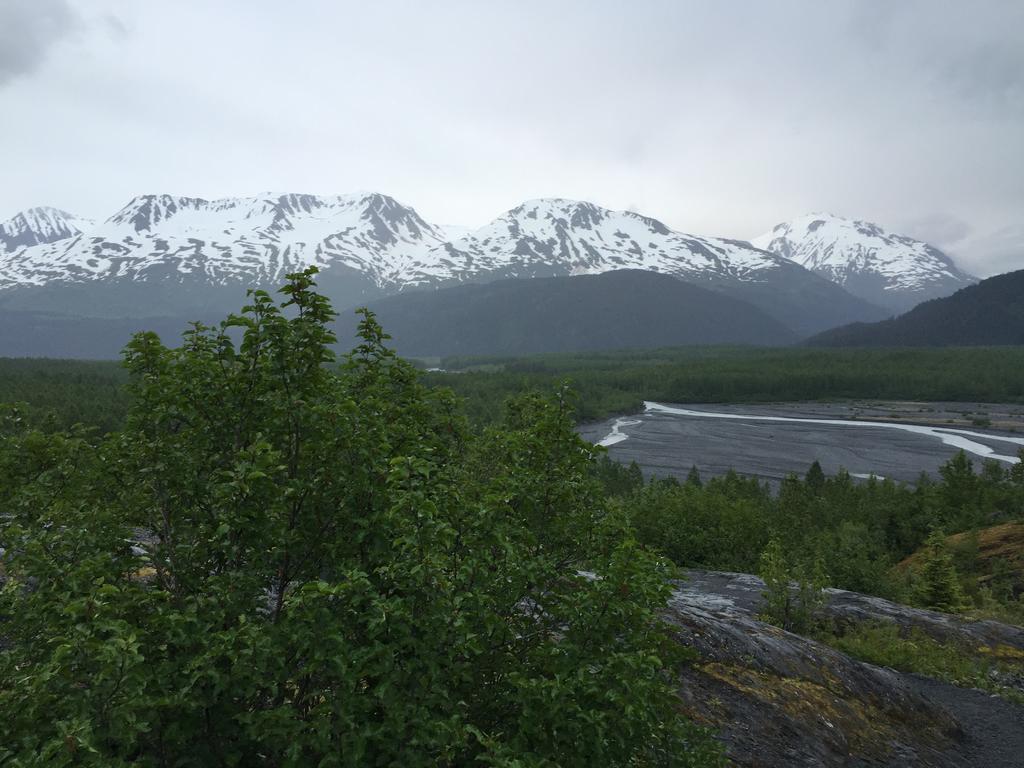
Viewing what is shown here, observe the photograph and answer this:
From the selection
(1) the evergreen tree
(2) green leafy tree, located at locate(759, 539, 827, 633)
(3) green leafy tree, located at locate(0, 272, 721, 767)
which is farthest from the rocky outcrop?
(1) the evergreen tree

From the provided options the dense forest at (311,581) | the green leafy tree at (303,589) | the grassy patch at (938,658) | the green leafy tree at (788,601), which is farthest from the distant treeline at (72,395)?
the grassy patch at (938,658)

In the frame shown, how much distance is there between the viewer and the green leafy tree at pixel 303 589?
447 centimetres

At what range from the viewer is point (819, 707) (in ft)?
38.9

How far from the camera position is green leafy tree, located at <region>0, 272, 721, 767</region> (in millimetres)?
4473

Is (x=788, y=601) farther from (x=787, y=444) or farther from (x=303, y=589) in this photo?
(x=787, y=444)

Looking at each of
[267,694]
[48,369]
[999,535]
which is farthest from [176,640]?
[48,369]

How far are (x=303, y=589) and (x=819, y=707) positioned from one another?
11.8 m

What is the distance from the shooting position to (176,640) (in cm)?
454

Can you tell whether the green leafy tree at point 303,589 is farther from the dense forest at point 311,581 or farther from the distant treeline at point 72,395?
the distant treeline at point 72,395

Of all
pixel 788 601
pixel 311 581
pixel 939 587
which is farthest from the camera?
pixel 939 587

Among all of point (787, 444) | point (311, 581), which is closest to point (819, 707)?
point (311, 581)

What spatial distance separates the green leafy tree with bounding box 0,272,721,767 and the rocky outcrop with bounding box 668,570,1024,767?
4667 mm

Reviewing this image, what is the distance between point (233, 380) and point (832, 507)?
144 feet

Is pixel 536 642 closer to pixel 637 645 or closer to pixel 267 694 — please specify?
pixel 637 645
